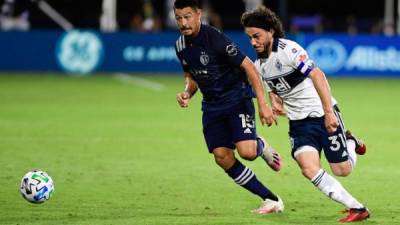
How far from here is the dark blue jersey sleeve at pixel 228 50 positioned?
9.78 meters

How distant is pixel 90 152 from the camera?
14.6 meters

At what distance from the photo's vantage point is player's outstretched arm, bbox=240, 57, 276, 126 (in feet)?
30.7

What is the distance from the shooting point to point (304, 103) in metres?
9.68

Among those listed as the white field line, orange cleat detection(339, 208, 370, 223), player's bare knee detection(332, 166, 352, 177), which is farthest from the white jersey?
the white field line

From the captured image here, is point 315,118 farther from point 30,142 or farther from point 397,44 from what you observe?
point 397,44

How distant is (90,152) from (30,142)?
144 centimetres

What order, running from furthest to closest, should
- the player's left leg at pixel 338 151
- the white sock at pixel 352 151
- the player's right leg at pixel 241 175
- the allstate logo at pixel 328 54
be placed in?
the allstate logo at pixel 328 54, the white sock at pixel 352 151, the player's right leg at pixel 241 175, the player's left leg at pixel 338 151

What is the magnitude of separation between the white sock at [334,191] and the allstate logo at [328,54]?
1987 cm

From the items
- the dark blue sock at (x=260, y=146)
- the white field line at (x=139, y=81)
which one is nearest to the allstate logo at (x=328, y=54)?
the white field line at (x=139, y=81)

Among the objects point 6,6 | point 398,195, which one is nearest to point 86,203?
point 398,195

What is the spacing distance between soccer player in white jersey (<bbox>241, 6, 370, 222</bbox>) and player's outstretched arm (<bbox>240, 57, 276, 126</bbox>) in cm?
10

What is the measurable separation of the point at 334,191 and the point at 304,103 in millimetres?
930

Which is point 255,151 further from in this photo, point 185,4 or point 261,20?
point 185,4

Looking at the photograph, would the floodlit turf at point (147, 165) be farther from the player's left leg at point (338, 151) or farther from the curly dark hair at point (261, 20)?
the curly dark hair at point (261, 20)
